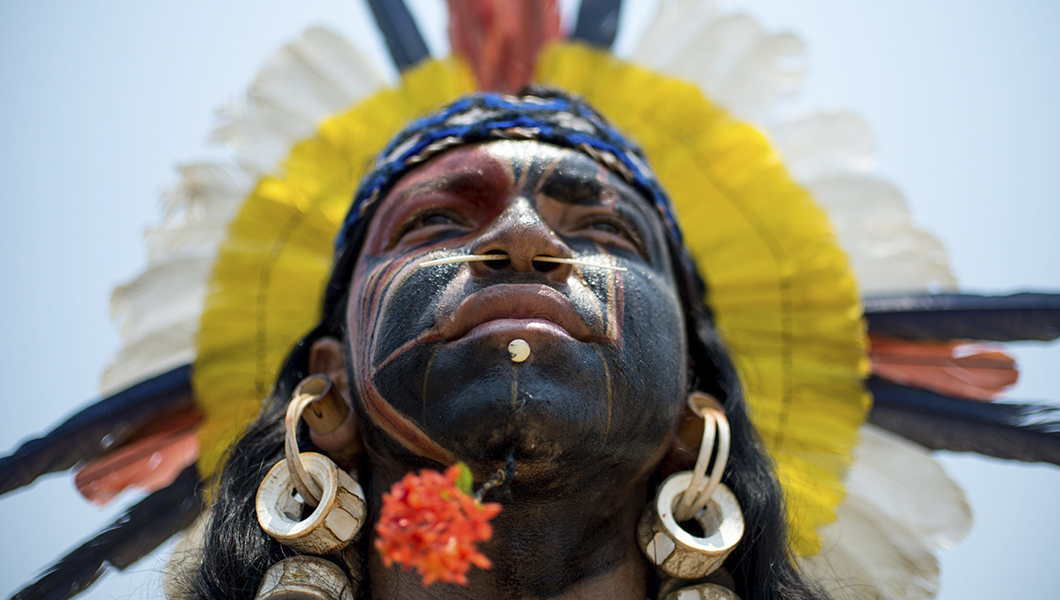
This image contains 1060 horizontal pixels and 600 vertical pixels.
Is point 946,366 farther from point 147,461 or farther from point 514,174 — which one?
point 147,461

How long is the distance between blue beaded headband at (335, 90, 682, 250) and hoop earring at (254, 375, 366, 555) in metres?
1.02

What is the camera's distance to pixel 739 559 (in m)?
2.80

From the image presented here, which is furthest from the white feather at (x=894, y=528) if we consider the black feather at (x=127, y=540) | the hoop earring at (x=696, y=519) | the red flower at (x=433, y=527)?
the black feather at (x=127, y=540)

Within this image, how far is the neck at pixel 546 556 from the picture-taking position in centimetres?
243

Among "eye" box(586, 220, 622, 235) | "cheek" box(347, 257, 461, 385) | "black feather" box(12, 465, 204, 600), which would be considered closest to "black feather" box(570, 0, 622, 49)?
"eye" box(586, 220, 622, 235)

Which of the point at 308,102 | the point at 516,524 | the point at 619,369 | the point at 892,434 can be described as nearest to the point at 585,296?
the point at 619,369

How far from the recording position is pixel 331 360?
3.06 m

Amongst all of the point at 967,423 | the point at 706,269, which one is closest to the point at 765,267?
the point at 706,269

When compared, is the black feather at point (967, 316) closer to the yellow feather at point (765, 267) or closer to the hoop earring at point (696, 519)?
the yellow feather at point (765, 267)

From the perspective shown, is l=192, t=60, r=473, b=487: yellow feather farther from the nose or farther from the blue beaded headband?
the nose

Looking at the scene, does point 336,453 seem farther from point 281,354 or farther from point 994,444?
point 994,444

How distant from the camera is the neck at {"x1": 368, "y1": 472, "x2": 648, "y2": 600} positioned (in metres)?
2.43

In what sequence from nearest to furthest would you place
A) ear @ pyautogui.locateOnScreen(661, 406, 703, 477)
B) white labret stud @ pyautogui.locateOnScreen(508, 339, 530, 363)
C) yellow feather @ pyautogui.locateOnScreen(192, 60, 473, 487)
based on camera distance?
white labret stud @ pyautogui.locateOnScreen(508, 339, 530, 363), ear @ pyautogui.locateOnScreen(661, 406, 703, 477), yellow feather @ pyautogui.locateOnScreen(192, 60, 473, 487)

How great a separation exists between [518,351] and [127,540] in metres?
2.18
